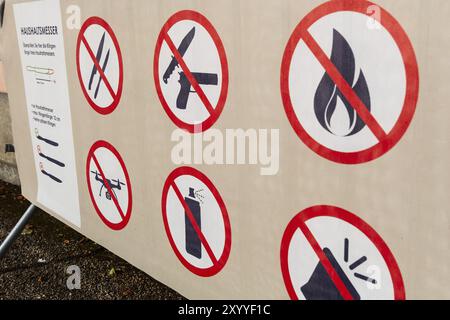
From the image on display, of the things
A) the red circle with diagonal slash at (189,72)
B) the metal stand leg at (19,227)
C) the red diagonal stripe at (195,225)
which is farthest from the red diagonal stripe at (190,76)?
the metal stand leg at (19,227)

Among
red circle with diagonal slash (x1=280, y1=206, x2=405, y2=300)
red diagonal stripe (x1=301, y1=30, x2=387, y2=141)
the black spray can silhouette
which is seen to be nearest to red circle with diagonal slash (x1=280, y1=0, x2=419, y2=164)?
red diagonal stripe (x1=301, y1=30, x2=387, y2=141)

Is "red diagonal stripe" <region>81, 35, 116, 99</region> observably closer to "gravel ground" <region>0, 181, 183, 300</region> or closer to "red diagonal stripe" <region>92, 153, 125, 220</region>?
"red diagonal stripe" <region>92, 153, 125, 220</region>

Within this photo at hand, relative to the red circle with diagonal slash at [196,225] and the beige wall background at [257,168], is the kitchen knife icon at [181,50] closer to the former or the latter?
the beige wall background at [257,168]

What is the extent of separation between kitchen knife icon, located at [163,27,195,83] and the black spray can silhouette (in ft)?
1.34

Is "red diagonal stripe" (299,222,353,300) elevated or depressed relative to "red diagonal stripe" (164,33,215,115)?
depressed

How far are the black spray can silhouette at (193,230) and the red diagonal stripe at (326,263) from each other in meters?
0.46

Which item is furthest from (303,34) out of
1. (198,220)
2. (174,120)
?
(198,220)

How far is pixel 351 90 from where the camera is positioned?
131 cm

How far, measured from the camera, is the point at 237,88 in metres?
1.59

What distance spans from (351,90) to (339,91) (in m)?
0.04

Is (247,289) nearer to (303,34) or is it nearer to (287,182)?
(287,182)

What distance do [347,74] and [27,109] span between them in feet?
6.51

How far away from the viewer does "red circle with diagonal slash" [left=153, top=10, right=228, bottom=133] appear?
1.62 metres

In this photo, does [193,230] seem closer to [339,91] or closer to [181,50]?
[181,50]
